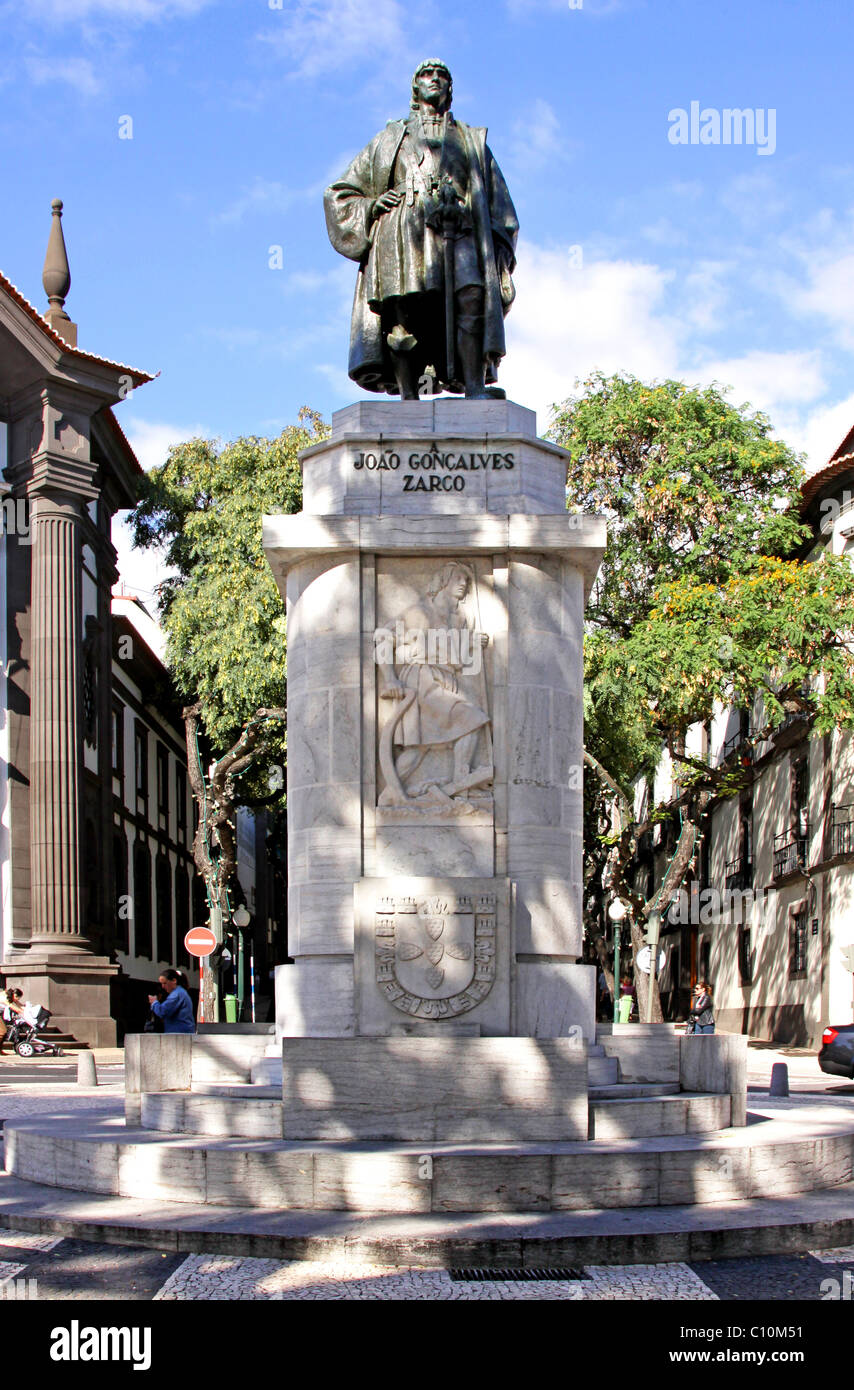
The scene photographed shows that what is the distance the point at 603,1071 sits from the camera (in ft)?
33.9

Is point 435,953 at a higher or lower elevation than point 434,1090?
higher

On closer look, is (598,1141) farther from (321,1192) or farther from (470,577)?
(470,577)

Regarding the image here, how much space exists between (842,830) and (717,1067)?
24.9 meters

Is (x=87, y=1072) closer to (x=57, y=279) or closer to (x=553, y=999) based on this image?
(x=553, y=999)

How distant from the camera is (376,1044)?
906cm

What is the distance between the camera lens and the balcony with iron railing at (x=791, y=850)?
37375 millimetres

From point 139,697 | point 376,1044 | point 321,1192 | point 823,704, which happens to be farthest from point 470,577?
point 139,697

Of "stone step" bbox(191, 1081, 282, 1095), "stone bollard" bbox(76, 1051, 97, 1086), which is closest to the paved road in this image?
"stone bollard" bbox(76, 1051, 97, 1086)

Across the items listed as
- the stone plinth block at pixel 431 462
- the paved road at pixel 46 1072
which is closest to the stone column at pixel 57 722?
Result: the paved road at pixel 46 1072

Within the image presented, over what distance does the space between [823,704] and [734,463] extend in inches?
242

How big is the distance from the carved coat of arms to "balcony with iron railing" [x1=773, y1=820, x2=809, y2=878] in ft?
91.7

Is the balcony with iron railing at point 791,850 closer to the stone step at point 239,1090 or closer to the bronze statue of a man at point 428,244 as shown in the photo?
the bronze statue of a man at point 428,244

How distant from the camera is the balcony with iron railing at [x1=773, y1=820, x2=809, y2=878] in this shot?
37375 mm

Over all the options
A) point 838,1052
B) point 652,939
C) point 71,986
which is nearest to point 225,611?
point 71,986
